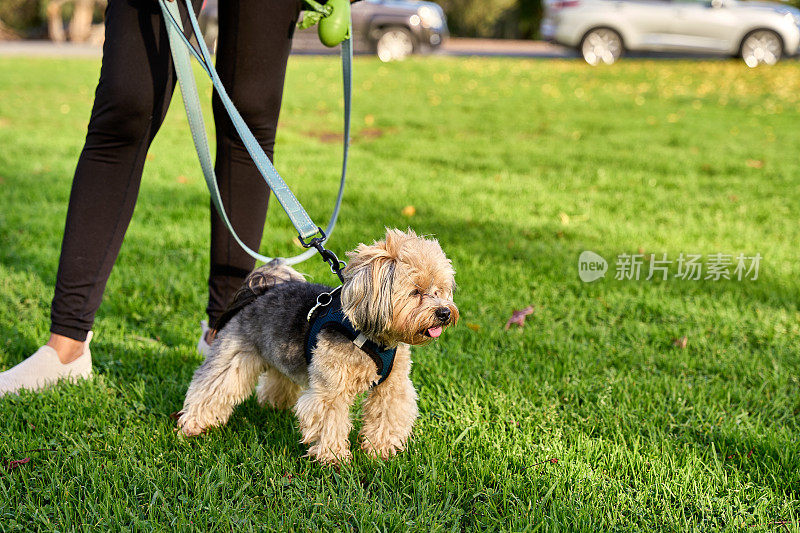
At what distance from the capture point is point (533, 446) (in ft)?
9.34

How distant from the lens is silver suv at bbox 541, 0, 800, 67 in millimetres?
17609

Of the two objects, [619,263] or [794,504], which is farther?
[619,263]

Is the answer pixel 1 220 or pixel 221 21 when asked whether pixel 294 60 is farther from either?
pixel 221 21

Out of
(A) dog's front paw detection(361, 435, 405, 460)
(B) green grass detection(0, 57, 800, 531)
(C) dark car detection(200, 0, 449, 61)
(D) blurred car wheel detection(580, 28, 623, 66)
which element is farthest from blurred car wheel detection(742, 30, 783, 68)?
(A) dog's front paw detection(361, 435, 405, 460)

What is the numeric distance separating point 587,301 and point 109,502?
316cm

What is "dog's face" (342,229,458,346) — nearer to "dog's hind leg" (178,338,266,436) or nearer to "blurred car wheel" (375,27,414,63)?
"dog's hind leg" (178,338,266,436)

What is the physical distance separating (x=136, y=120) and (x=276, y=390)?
4.45 ft

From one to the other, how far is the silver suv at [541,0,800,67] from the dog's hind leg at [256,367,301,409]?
55.5 ft

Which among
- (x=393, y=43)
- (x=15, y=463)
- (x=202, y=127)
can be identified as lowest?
(x=15, y=463)

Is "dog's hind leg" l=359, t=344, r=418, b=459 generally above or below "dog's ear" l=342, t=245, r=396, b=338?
below

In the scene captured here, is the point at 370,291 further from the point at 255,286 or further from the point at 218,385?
the point at 218,385

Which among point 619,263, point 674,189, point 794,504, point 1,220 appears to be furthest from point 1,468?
point 674,189

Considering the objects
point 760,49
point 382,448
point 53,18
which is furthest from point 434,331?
point 53,18

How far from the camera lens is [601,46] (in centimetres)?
1822
